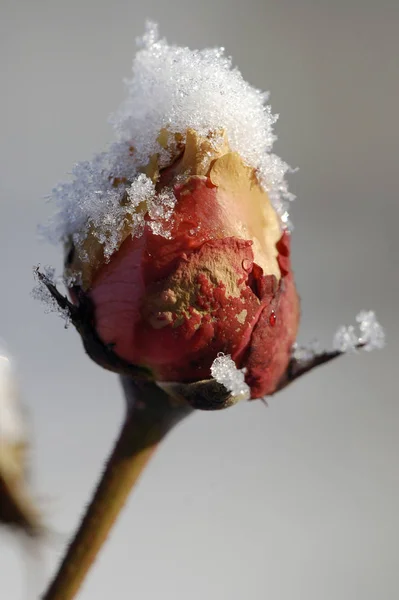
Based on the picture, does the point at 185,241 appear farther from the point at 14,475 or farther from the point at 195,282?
the point at 14,475

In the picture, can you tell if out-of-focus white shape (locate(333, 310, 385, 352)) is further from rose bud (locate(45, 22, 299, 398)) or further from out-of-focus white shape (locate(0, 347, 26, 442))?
out-of-focus white shape (locate(0, 347, 26, 442))

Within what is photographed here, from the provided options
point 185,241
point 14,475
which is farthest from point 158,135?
point 14,475

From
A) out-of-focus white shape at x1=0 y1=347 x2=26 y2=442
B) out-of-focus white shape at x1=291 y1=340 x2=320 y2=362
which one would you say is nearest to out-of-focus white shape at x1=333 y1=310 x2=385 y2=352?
out-of-focus white shape at x1=291 y1=340 x2=320 y2=362

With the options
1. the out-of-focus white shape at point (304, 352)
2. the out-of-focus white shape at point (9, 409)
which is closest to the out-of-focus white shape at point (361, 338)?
the out-of-focus white shape at point (304, 352)

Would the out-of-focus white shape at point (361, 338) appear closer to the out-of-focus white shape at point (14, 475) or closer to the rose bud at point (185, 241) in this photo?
the rose bud at point (185, 241)

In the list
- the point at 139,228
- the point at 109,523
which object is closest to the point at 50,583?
the point at 109,523
